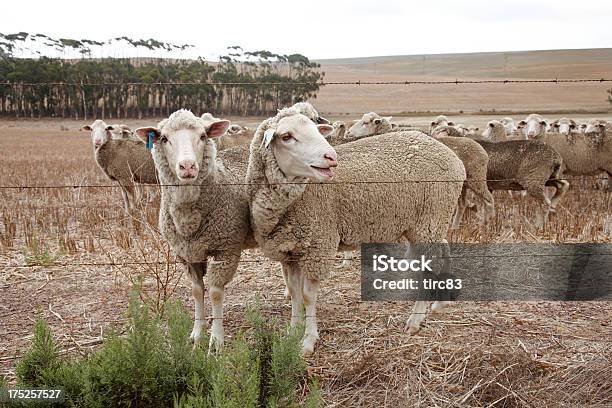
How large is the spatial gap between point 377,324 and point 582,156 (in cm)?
918

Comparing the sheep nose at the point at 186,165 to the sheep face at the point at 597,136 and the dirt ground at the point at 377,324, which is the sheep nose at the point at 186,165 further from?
the sheep face at the point at 597,136

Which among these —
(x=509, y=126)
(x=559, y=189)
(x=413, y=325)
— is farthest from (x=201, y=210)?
(x=509, y=126)

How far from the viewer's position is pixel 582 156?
488 inches

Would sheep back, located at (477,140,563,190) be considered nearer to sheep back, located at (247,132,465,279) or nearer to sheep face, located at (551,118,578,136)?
sheep face, located at (551,118,578,136)

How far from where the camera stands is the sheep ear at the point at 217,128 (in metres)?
4.57

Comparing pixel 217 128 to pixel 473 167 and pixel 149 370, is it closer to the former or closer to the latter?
pixel 149 370

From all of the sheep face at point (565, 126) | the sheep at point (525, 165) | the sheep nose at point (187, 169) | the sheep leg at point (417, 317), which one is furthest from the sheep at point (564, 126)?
the sheep nose at point (187, 169)

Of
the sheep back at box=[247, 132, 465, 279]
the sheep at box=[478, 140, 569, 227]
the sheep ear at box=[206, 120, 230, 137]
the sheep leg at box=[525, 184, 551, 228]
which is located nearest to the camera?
the sheep ear at box=[206, 120, 230, 137]

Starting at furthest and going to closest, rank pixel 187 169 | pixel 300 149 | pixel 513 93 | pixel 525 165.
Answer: pixel 513 93 < pixel 525 165 < pixel 300 149 < pixel 187 169

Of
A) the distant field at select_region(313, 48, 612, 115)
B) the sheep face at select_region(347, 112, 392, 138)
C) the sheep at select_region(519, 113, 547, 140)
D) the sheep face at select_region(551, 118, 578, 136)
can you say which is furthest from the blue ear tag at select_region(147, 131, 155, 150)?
the sheep face at select_region(551, 118, 578, 136)

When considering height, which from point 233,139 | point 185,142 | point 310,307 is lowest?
point 310,307

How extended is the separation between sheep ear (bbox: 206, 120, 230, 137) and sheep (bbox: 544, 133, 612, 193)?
9.61 meters

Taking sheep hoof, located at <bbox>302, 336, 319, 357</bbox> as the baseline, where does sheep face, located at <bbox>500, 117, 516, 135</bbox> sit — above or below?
above

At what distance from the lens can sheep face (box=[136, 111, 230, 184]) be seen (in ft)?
13.5
